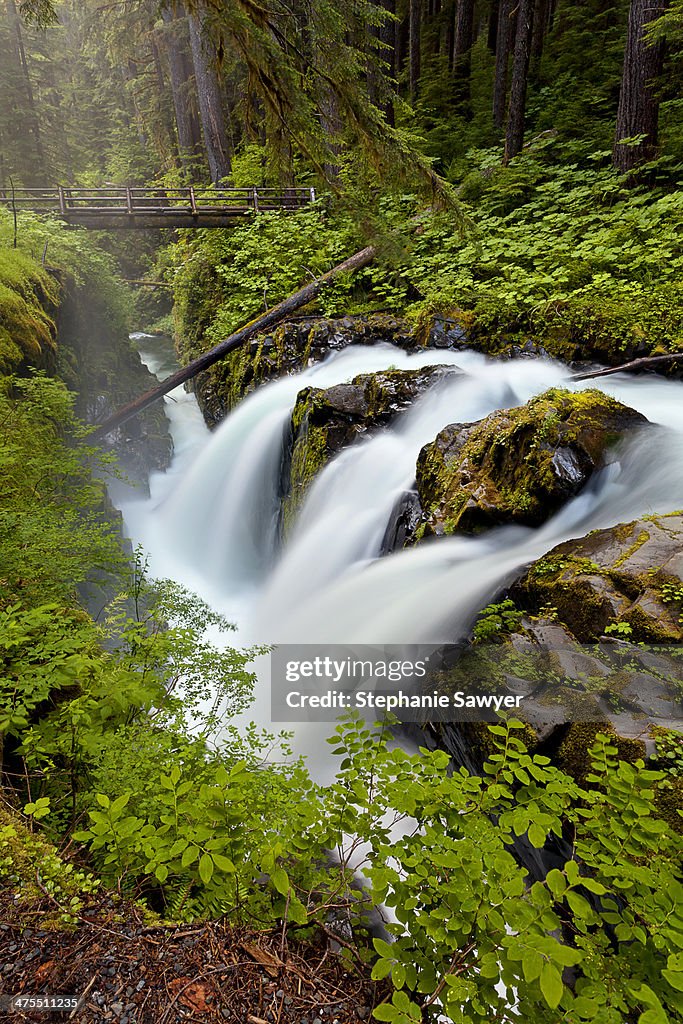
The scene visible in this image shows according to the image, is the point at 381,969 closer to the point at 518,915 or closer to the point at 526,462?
the point at 518,915

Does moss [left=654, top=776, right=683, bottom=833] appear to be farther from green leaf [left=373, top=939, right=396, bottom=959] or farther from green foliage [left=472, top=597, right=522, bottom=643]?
green leaf [left=373, top=939, right=396, bottom=959]

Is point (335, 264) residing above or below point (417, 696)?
above

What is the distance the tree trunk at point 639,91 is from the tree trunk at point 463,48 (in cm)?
769

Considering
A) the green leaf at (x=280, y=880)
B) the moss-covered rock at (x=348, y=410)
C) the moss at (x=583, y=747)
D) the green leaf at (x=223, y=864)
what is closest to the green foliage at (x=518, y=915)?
the green leaf at (x=280, y=880)

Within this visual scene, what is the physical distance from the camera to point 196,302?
45.5 ft

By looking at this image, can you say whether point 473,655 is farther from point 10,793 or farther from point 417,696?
point 10,793

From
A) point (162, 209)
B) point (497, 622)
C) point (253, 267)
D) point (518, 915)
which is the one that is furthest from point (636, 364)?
point (162, 209)

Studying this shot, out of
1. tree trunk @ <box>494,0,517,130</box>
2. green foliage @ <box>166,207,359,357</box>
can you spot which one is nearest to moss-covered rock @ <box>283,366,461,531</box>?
green foliage @ <box>166,207,359,357</box>

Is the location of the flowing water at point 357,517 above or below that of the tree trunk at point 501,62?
below

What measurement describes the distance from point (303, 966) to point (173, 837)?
617 millimetres

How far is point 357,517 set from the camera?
601cm

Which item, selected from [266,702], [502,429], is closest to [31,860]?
[266,702]

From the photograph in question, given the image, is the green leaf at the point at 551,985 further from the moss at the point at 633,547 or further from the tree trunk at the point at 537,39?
the tree trunk at the point at 537,39

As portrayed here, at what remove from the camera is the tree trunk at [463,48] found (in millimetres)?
14891
